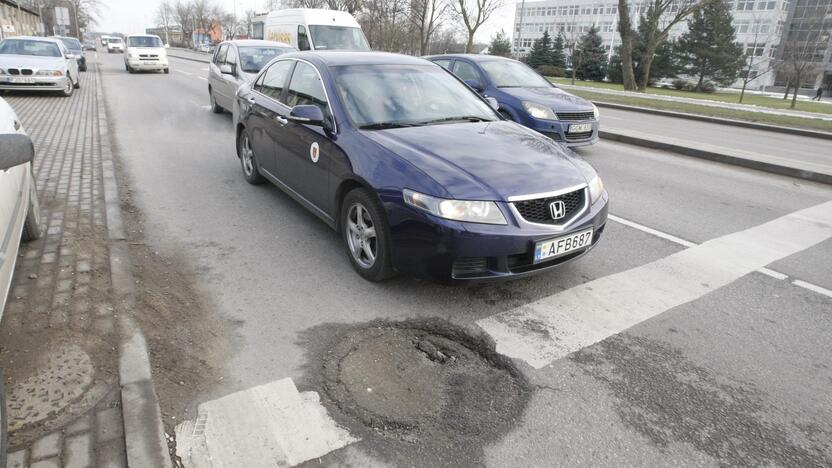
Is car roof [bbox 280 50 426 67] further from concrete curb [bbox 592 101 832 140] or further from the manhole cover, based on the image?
concrete curb [bbox 592 101 832 140]

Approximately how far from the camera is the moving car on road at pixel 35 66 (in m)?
14.3

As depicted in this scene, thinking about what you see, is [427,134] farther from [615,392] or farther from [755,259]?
[755,259]

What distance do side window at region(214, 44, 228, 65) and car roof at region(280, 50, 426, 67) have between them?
8203 mm

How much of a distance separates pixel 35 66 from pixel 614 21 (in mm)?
88196

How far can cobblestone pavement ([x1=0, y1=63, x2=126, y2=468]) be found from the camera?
7.89 ft

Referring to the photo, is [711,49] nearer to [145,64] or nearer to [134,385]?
[145,64]

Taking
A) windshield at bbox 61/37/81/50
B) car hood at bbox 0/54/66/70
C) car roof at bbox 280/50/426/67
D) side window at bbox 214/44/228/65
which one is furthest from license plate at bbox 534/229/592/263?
windshield at bbox 61/37/81/50

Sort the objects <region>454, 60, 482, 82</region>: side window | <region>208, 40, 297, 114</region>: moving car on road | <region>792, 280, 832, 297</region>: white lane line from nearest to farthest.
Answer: <region>792, 280, 832, 297</region>: white lane line < <region>454, 60, 482, 82</region>: side window < <region>208, 40, 297, 114</region>: moving car on road

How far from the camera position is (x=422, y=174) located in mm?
3705

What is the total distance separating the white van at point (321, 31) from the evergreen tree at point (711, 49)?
5028 centimetres

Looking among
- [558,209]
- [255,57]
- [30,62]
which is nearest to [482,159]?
[558,209]

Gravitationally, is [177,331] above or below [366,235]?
below

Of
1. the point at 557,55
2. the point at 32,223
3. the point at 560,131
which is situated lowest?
the point at 32,223

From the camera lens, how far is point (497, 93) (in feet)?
32.8
